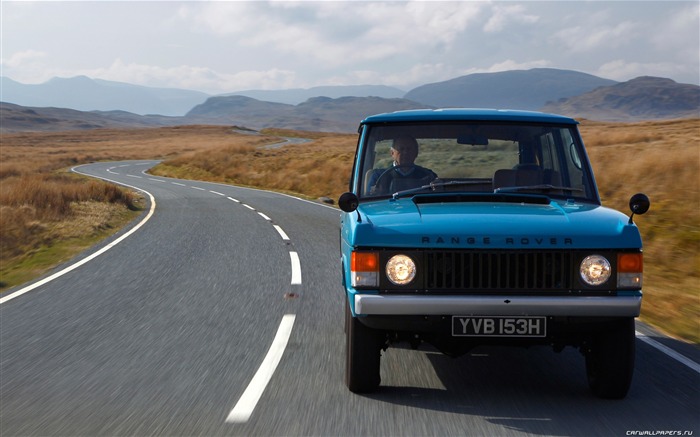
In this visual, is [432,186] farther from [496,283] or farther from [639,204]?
[639,204]

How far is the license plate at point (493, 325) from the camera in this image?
13.5 feet

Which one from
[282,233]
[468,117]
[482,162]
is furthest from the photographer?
[282,233]

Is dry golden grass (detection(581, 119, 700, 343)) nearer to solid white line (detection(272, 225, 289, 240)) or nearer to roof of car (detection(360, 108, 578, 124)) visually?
roof of car (detection(360, 108, 578, 124))

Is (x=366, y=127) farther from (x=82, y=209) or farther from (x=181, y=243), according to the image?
(x=82, y=209)

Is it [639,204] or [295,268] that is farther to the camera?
[295,268]

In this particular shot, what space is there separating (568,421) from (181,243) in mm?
10060

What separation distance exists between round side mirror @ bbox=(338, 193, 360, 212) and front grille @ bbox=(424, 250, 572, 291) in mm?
900

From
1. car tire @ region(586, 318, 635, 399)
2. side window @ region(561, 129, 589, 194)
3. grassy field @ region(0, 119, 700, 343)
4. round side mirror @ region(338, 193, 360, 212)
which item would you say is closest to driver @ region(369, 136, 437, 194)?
round side mirror @ region(338, 193, 360, 212)

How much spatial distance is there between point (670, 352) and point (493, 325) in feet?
8.04

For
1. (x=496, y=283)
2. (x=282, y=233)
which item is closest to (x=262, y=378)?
(x=496, y=283)

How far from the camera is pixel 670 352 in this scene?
5.72 metres

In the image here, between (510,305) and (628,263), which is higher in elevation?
(628,263)

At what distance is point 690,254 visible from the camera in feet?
34.4

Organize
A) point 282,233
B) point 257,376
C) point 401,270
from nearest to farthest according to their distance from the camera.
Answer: point 401,270, point 257,376, point 282,233
